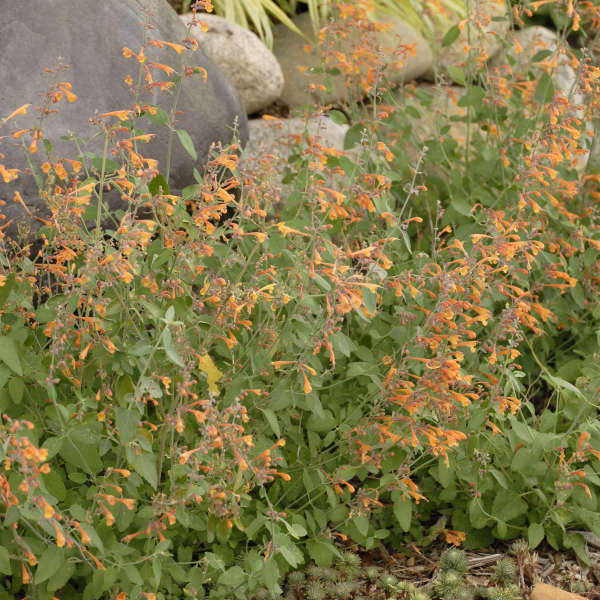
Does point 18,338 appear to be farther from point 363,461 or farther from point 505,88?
point 505,88

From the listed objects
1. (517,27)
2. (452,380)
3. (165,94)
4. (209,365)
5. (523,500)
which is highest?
(165,94)

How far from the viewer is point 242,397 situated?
2465 millimetres

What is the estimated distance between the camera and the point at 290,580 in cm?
306

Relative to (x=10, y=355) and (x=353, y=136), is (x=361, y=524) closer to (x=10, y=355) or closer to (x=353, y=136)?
(x=10, y=355)

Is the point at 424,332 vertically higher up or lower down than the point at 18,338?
lower down

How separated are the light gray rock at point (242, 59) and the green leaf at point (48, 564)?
160 inches

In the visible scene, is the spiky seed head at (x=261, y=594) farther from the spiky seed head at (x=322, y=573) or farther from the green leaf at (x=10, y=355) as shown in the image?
the green leaf at (x=10, y=355)

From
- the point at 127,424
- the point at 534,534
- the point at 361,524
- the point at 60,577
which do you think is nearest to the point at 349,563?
the point at 361,524

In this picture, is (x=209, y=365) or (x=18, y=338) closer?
(x=18, y=338)

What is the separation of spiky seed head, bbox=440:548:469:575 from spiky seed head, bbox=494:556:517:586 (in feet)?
0.38

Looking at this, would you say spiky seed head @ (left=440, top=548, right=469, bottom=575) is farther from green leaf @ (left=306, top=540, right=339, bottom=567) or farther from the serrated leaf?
the serrated leaf

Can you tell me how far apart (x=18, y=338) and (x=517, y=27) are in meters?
7.46

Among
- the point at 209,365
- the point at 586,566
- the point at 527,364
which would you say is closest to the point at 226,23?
the point at 527,364

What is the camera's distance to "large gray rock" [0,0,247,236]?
3752 mm
